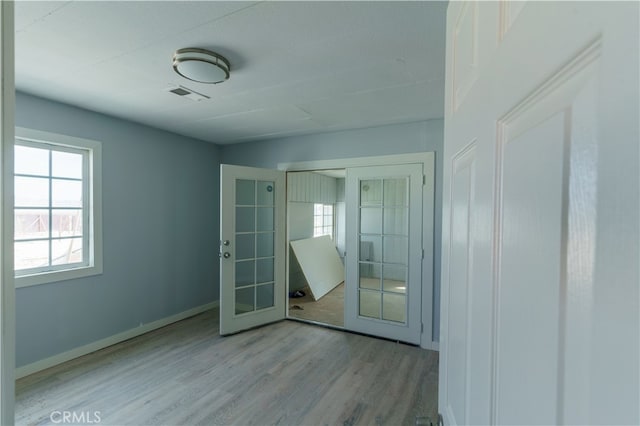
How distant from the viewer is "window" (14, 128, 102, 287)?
242 centimetres

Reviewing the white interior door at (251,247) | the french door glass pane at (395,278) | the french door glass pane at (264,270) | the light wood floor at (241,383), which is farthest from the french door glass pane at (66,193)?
the french door glass pane at (395,278)

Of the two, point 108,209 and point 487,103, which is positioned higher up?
point 487,103

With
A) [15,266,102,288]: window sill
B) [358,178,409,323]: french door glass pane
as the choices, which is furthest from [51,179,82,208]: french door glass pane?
[358,178,409,323]: french door glass pane

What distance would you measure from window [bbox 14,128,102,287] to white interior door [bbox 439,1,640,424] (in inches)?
125

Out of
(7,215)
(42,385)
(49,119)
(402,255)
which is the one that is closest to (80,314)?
(42,385)

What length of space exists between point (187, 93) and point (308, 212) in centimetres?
339

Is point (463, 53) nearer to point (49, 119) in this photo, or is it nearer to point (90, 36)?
point (90, 36)

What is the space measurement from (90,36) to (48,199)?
5.73ft

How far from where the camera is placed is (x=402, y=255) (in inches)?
126

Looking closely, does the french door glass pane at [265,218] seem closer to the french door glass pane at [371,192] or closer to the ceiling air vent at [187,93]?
the french door glass pane at [371,192]

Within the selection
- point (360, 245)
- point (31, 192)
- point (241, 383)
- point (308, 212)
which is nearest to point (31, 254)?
point (31, 192)

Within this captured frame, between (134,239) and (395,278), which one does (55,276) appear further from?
(395,278)

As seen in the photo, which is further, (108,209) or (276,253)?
(276,253)

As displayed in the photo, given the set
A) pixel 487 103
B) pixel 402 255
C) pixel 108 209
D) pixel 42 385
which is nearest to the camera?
pixel 487 103
